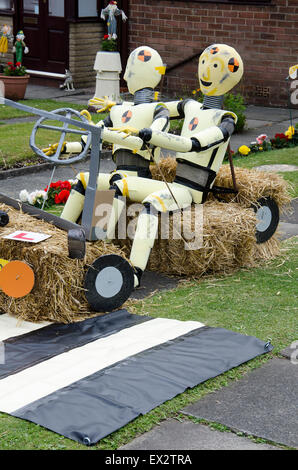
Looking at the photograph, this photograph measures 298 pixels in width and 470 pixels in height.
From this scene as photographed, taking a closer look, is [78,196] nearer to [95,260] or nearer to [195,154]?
[195,154]

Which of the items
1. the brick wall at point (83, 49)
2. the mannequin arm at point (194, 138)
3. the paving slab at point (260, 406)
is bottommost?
the paving slab at point (260, 406)

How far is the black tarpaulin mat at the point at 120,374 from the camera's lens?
162 inches

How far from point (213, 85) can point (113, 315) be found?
2.13m

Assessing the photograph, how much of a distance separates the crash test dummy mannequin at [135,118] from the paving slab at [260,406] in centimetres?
215

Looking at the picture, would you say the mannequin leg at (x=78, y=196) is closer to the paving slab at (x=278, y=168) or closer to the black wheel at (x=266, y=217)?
the black wheel at (x=266, y=217)

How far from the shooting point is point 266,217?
272 inches

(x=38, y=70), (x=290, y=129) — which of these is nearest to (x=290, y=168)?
(x=290, y=129)

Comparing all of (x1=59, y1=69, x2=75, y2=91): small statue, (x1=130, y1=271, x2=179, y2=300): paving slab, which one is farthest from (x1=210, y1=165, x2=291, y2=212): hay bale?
(x1=59, y1=69, x2=75, y2=91): small statue

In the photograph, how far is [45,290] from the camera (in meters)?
5.32

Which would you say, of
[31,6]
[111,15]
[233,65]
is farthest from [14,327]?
[31,6]

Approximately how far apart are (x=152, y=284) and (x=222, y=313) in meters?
0.82

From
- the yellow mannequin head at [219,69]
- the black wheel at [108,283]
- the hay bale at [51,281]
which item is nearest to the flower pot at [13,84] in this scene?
the yellow mannequin head at [219,69]

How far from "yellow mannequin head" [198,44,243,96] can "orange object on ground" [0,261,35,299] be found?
7.49 feet
